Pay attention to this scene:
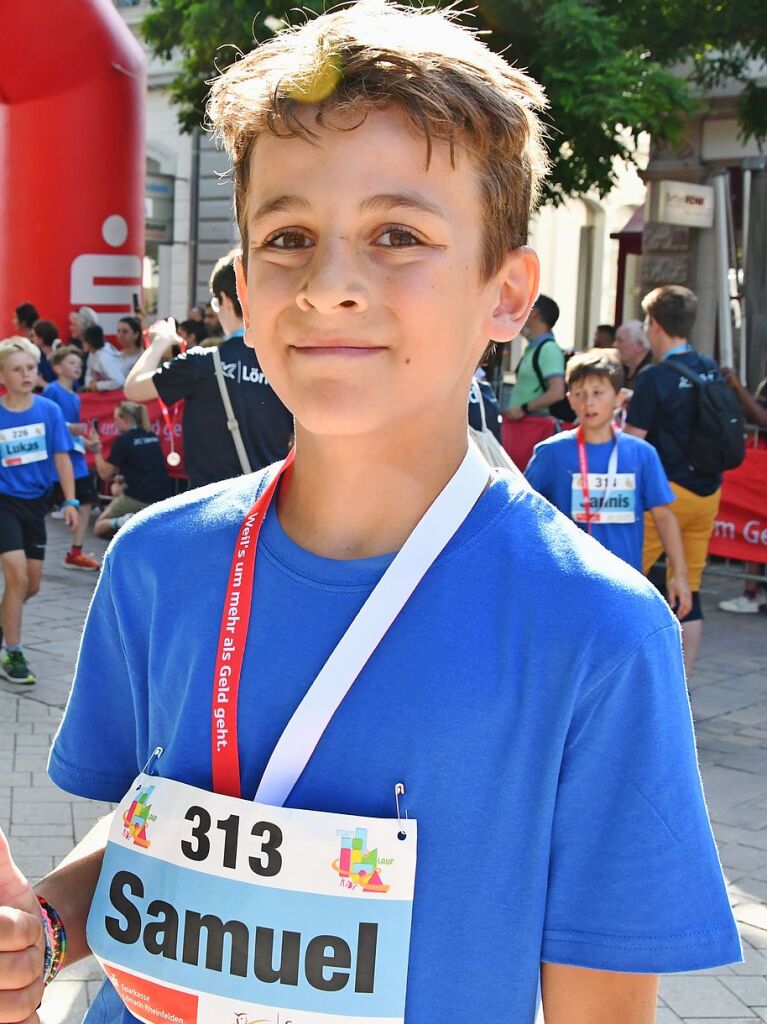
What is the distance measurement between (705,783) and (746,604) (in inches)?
162

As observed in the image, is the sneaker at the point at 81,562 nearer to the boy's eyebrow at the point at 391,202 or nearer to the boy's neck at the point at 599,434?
the boy's neck at the point at 599,434

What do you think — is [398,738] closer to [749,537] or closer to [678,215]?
[749,537]

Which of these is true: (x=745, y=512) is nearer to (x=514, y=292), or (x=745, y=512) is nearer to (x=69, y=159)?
(x=69, y=159)

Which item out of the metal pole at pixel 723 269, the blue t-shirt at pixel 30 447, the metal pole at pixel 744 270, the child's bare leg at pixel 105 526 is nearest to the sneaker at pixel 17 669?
the blue t-shirt at pixel 30 447

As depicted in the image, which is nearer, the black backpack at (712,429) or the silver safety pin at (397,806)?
the silver safety pin at (397,806)

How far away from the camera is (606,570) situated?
4.31 feet

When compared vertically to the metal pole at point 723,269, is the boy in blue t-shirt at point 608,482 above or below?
below

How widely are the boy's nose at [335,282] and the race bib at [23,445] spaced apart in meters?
6.02

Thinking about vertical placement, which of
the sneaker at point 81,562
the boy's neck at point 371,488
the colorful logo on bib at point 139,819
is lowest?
the sneaker at point 81,562

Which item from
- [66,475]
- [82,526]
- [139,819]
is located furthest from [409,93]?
[82,526]

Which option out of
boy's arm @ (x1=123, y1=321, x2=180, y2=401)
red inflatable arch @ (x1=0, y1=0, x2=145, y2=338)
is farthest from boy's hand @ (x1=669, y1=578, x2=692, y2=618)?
red inflatable arch @ (x1=0, y1=0, x2=145, y2=338)

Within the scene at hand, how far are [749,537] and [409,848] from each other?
866cm

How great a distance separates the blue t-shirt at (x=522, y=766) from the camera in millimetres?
1253

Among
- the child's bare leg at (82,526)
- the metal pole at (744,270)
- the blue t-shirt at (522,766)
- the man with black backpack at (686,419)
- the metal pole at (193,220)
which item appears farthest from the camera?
the metal pole at (193,220)
